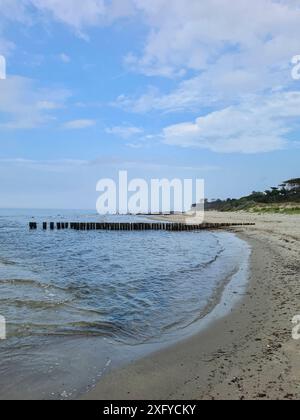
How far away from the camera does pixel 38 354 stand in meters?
6.80

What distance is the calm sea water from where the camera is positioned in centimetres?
596

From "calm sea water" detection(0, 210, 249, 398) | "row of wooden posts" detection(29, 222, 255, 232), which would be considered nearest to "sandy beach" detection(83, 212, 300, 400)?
"calm sea water" detection(0, 210, 249, 398)

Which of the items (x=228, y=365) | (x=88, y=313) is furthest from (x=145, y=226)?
(x=228, y=365)

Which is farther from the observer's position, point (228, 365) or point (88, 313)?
point (88, 313)

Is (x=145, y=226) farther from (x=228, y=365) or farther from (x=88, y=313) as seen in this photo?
(x=228, y=365)

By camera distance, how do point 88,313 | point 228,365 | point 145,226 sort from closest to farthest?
1. point 228,365
2. point 88,313
3. point 145,226

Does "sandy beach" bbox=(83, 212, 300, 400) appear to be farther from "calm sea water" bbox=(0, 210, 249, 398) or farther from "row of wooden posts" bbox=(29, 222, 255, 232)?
"row of wooden posts" bbox=(29, 222, 255, 232)

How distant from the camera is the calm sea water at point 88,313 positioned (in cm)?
596

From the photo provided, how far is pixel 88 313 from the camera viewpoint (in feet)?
32.1

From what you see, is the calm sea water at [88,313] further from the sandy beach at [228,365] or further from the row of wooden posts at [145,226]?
the row of wooden posts at [145,226]
